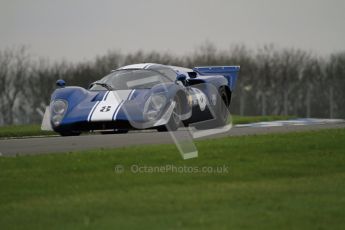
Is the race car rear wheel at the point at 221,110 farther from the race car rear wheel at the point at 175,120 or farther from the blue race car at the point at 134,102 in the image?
the race car rear wheel at the point at 175,120

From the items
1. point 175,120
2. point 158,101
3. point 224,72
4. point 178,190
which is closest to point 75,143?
point 158,101

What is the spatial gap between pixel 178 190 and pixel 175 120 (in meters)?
5.90

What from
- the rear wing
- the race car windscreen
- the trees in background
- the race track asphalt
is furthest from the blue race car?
the trees in background

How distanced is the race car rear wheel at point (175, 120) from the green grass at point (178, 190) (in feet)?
6.92

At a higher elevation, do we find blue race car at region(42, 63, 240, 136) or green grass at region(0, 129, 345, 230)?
green grass at region(0, 129, 345, 230)

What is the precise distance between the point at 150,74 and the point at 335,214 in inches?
328

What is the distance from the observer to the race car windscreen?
14539 millimetres

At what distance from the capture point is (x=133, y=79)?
14719 mm

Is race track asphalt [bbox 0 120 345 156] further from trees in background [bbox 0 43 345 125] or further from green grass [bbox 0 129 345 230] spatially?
trees in background [bbox 0 43 345 125]

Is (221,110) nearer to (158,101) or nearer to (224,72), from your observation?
(224,72)

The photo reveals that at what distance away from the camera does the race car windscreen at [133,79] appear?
14.5m

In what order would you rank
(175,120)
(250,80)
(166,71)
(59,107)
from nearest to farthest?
(59,107), (175,120), (166,71), (250,80)

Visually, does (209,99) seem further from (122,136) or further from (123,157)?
(123,157)

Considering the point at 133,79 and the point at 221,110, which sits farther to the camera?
the point at 221,110
